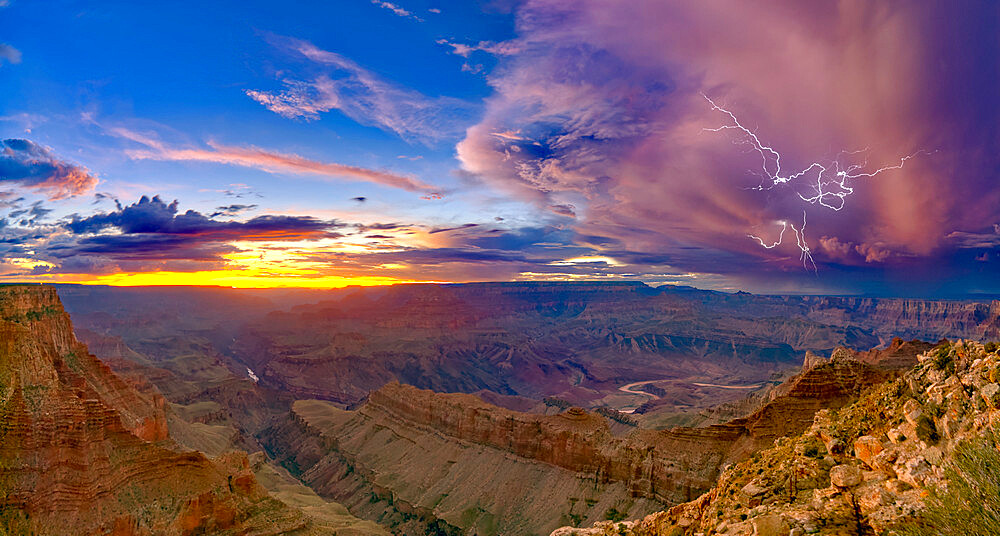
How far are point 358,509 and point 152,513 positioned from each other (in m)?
32.7

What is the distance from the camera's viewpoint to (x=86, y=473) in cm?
3256

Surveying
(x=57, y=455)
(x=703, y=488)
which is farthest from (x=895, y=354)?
(x=57, y=455)

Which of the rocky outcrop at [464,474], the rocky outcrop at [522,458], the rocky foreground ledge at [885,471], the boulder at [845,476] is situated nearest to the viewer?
the rocky foreground ledge at [885,471]

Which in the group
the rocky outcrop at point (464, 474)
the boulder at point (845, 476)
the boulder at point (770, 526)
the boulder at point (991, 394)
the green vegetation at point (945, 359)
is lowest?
the rocky outcrop at point (464, 474)

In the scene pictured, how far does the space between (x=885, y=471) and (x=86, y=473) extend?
Answer: 44.8 m

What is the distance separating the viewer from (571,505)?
4806cm

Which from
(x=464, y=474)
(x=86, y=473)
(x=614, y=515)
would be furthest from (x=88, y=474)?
(x=614, y=515)

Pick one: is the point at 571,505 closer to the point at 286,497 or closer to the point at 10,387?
the point at 286,497

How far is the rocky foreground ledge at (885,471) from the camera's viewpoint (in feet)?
24.5

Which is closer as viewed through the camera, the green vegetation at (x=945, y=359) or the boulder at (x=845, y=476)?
the boulder at (x=845, y=476)

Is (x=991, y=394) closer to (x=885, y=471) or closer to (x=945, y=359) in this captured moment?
(x=885, y=471)

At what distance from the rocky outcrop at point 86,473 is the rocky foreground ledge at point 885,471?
3534 centimetres

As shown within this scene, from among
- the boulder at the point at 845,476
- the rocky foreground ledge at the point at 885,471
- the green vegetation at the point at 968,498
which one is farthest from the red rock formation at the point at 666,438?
the green vegetation at the point at 968,498

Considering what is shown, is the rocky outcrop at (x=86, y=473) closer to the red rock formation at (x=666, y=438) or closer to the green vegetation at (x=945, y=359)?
the red rock formation at (x=666, y=438)
